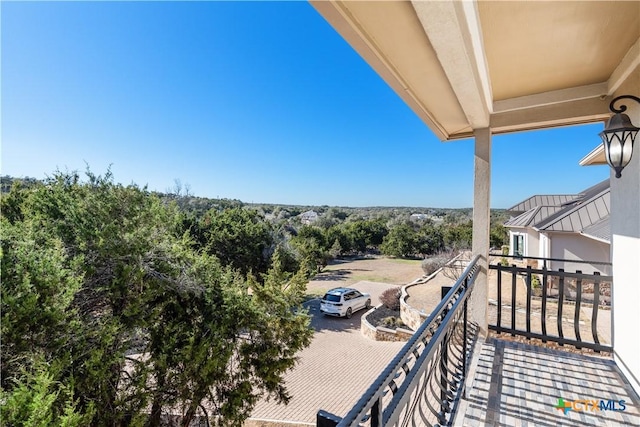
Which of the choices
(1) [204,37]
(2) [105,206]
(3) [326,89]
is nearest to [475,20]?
(2) [105,206]

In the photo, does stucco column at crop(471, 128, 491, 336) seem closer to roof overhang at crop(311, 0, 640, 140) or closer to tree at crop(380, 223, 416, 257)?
roof overhang at crop(311, 0, 640, 140)

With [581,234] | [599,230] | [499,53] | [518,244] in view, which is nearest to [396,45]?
[499,53]

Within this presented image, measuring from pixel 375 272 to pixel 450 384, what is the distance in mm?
19709

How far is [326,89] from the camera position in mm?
16578

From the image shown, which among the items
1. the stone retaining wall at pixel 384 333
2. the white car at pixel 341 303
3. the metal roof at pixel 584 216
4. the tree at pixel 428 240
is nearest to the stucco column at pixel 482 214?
the stone retaining wall at pixel 384 333

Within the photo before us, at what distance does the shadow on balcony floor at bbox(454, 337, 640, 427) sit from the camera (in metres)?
1.92

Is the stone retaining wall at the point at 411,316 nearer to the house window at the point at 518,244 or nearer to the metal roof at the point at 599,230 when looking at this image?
the metal roof at the point at 599,230

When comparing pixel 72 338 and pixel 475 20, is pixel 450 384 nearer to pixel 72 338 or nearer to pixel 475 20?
pixel 475 20

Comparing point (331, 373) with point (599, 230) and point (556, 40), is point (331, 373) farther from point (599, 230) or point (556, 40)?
point (556, 40)

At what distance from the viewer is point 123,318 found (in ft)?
15.3

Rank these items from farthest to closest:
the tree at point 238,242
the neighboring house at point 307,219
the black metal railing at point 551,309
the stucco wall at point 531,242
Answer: the neighboring house at point 307,219, the tree at point 238,242, the stucco wall at point 531,242, the black metal railing at point 551,309

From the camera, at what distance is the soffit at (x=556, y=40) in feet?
5.30

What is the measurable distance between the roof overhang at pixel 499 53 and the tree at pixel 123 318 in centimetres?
429
